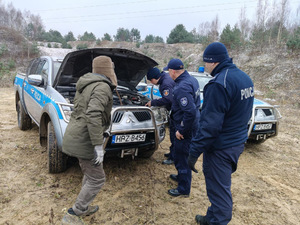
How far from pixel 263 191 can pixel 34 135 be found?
466cm

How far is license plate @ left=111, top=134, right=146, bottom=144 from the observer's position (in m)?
2.88

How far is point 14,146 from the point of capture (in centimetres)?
433

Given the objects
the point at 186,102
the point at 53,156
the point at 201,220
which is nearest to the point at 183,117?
the point at 186,102

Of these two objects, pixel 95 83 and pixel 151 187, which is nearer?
pixel 95 83

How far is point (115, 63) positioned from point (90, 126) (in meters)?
2.39

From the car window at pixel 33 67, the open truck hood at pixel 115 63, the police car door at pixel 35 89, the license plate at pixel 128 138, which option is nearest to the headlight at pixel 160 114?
the license plate at pixel 128 138

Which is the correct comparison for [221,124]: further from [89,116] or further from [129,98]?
[129,98]

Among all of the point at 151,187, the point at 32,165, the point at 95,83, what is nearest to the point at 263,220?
the point at 151,187

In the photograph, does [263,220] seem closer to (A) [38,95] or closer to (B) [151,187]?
(B) [151,187]

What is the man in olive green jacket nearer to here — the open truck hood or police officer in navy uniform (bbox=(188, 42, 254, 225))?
police officer in navy uniform (bbox=(188, 42, 254, 225))

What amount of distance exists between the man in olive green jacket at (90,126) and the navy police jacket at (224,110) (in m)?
0.90

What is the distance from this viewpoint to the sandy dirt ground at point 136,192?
2.57m

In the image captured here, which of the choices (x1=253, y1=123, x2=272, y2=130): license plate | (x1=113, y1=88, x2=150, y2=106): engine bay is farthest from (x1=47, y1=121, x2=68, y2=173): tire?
(x1=253, y1=123, x2=272, y2=130): license plate

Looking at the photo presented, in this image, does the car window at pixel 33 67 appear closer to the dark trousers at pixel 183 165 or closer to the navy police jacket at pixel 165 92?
the navy police jacket at pixel 165 92
